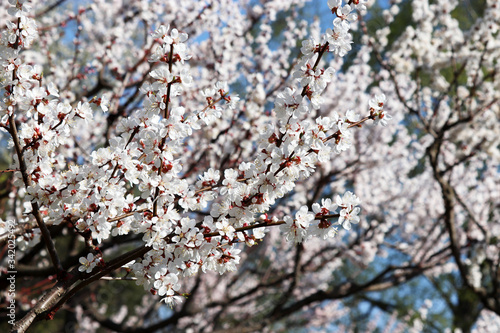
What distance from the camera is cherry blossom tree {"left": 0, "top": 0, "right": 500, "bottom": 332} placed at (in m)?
1.79

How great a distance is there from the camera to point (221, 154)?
4.48 m

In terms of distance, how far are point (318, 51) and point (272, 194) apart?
2.24 ft

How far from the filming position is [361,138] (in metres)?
6.63

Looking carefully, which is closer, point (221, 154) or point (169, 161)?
point (169, 161)

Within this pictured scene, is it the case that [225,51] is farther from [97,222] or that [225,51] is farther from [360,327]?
[360,327]

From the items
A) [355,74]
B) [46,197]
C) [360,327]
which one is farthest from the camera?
[360,327]

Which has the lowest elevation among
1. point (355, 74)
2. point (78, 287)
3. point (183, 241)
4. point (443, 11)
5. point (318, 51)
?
point (78, 287)

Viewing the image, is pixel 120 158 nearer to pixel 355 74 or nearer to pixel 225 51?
pixel 225 51

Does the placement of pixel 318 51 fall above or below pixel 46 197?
above

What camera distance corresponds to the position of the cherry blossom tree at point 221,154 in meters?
1.79

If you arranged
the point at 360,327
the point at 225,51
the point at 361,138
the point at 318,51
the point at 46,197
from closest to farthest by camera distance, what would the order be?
the point at 318,51 → the point at 46,197 → the point at 225,51 → the point at 361,138 → the point at 360,327

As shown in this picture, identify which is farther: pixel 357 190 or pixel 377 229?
pixel 357 190

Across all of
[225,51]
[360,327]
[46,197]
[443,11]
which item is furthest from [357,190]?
[360,327]

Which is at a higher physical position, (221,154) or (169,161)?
(221,154)
